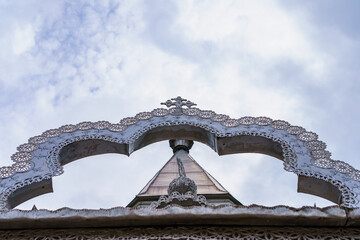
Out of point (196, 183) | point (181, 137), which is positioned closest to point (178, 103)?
point (181, 137)

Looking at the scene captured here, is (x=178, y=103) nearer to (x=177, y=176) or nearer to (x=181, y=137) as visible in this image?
(x=181, y=137)

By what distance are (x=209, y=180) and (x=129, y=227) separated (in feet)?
21.8

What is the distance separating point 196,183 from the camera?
35.9 ft

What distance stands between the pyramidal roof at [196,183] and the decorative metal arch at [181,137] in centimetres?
115

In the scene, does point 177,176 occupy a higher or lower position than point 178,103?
lower

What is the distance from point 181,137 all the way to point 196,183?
251 cm

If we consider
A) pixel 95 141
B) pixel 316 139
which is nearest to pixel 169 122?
pixel 95 141

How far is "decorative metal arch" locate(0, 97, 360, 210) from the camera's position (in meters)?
6.78

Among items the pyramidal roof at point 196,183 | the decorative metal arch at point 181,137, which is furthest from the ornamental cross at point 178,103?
the pyramidal roof at point 196,183

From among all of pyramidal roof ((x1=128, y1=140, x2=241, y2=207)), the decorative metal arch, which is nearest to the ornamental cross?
the decorative metal arch

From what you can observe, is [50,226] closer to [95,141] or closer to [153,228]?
[153,228]

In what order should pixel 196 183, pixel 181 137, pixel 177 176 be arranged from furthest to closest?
pixel 177 176
pixel 196 183
pixel 181 137

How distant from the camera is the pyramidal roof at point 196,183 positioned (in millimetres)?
10250

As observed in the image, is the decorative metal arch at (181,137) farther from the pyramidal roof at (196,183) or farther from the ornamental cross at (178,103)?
the pyramidal roof at (196,183)
